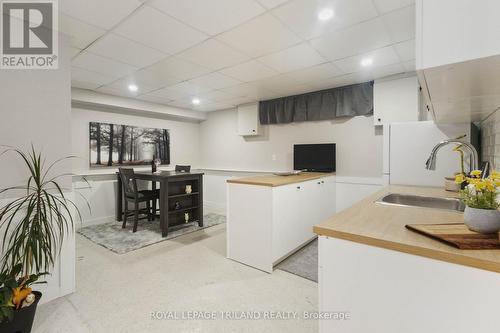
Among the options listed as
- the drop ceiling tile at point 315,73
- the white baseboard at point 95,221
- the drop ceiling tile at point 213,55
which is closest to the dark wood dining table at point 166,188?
the white baseboard at point 95,221

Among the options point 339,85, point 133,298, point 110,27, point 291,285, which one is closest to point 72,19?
point 110,27

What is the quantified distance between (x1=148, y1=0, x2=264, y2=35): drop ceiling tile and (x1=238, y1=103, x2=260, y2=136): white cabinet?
2.80 metres

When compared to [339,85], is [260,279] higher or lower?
lower

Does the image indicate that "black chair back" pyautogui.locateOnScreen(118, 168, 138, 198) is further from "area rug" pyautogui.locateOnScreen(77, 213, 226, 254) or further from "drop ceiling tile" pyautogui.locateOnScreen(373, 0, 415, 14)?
"drop ceiling tile" pyautogui.locateOnScreen(373, 0, 415, 14)

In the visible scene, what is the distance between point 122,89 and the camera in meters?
3.85

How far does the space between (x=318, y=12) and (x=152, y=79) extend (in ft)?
8.11

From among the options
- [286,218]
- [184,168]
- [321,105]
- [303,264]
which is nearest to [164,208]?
[184,168]

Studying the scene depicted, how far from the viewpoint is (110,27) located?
2055 mm

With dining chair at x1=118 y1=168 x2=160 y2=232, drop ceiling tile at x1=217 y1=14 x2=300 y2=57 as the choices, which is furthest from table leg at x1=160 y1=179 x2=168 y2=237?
drop ceiling tile at x1=217 y1=14 x2=300 y2=57

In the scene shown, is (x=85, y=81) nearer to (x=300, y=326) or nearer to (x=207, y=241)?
(x=207, y=241)

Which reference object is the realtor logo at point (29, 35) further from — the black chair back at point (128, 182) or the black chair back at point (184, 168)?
the black chair back at point (184, 168)

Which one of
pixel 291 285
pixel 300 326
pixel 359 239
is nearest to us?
pixel 359 239

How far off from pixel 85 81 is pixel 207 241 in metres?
2.93

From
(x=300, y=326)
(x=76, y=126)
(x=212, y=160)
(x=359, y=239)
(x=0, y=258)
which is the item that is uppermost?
(x=76, y=126)
